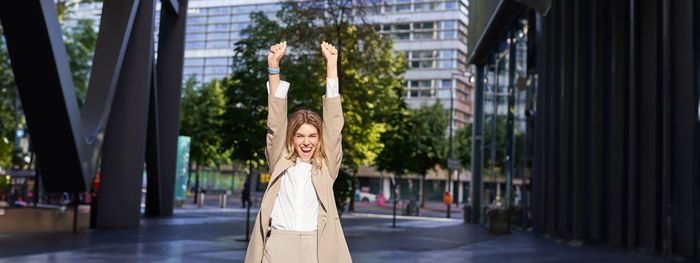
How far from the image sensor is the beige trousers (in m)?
3.59

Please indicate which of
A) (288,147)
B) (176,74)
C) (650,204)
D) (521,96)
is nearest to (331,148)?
(288,147)

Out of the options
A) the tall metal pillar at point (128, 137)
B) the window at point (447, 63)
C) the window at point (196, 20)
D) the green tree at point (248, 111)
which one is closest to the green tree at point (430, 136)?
the window at point (447, 63)

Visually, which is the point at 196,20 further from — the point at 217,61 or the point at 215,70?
the point at 215,70

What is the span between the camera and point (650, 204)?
14000 millimetres

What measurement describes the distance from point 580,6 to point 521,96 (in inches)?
225

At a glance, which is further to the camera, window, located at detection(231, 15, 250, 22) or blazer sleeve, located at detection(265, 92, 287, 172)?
window, located at detection(231, 15, 250, 22)

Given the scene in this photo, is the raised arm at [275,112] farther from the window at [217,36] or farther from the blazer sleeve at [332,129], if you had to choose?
the window at [217,36]

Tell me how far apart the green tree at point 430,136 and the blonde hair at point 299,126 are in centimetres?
4453

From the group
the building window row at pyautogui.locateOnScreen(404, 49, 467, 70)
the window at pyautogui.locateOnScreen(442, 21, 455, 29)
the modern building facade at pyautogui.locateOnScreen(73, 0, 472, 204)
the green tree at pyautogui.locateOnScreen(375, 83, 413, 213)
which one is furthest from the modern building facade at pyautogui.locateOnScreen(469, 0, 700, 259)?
the window at pyautogui.locateOnScreen(442, 21, 455, 29)

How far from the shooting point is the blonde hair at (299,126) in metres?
3.79

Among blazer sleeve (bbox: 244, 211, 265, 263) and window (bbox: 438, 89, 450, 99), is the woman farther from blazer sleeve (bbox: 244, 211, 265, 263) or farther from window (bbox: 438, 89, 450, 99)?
window (bbox: 438, 89, 450, 99)

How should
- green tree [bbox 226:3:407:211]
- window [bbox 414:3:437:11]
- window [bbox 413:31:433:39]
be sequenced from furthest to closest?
window [bbox 414:3:437:11] < window [bbox 413:31:433:39] < green tree [bbox 226:3:407:211]

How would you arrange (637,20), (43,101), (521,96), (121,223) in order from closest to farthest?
1. (43,101)
2. (637,20)
3. (121,223)
4. (521,96)

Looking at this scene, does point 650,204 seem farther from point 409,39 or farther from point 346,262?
point 409,39
